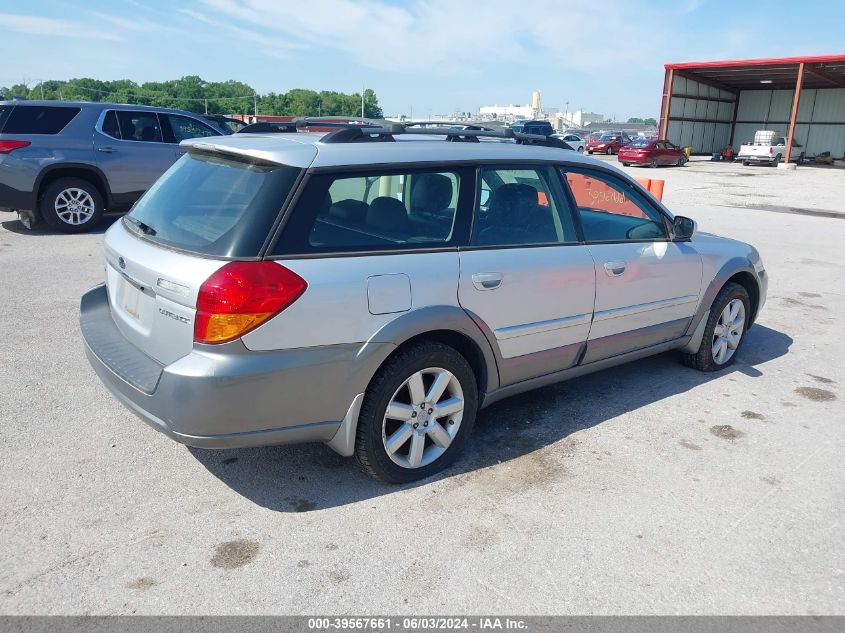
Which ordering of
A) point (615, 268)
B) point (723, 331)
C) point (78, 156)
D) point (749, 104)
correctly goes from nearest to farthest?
1. point (615, 268)
2. point (723, 331)
3. point (78, 156)
4. point (749, 104)

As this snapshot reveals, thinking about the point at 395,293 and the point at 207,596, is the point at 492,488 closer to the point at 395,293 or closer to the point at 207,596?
the point at 395,293

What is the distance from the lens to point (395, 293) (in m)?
3.20

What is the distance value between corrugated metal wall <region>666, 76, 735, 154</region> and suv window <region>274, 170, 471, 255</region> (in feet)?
128

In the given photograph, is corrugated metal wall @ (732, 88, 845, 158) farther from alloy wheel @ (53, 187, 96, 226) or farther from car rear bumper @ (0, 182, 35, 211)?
car rear bumper @ (0, 182, 35, 211)

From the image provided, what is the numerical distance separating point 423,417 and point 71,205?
8326mm

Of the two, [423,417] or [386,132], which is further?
[386,132]

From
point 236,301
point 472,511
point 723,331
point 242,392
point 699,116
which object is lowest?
point 472,511

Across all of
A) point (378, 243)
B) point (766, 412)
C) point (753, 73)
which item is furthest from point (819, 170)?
point (378, 243)

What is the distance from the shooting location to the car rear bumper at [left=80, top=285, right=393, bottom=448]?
285 centimetres

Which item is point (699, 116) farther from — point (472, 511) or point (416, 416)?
point (472, 511)

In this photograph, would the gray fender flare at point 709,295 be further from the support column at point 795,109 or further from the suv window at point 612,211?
the support column at point 795,109

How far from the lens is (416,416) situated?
3.44 metres

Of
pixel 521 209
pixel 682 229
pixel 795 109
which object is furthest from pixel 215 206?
pixel 795 109

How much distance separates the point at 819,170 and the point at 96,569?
39.1m
